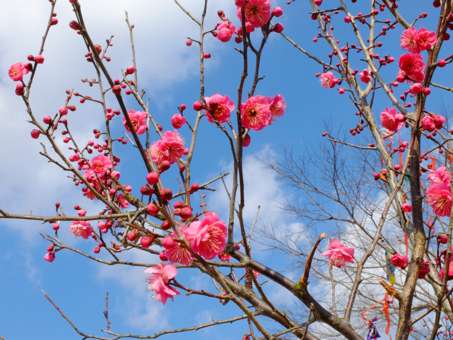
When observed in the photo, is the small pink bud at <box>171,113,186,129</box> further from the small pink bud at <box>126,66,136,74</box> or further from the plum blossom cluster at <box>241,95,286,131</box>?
the small pink bud at <box>126,66,136,74</box>

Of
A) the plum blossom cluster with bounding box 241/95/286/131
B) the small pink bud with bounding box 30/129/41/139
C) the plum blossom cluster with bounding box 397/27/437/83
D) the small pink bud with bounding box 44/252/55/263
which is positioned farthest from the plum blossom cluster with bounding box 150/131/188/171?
the plum blossom cluster with bounding box 397/27/437/83

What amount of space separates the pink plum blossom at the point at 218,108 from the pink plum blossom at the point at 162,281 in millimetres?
538

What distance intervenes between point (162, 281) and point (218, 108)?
617mm

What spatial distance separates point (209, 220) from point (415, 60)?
1.39 metres

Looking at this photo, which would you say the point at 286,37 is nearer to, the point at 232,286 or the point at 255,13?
the point at 255,13

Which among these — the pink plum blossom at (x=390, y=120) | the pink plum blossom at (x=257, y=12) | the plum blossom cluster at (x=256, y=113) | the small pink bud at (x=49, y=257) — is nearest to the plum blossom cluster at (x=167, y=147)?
the plum blossom cluster at (x=256, y=113)

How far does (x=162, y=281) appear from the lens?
1.36 m

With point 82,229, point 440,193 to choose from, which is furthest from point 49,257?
point 440,193

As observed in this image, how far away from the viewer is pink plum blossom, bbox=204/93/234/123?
1592 millimetres

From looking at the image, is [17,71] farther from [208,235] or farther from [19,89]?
[208,235]

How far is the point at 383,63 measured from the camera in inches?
150

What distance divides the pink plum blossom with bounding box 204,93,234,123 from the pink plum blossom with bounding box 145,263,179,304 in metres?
0.54

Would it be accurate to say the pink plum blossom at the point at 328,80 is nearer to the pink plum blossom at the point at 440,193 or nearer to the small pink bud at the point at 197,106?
the pink plum blossom at the point at 440,193

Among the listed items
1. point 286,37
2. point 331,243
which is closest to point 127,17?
point 331,243
